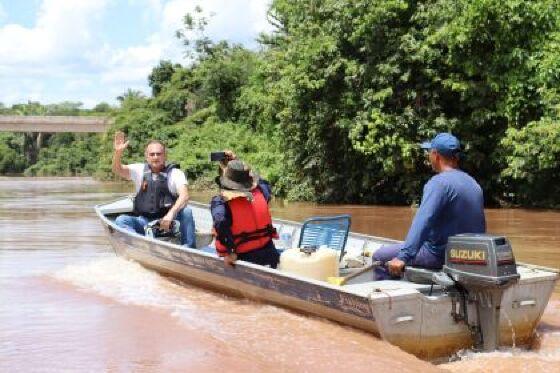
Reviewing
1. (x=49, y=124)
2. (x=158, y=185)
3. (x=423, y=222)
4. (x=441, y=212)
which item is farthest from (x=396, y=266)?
(x=49, y=124)

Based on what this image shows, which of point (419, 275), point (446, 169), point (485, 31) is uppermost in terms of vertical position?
point (485, 31)

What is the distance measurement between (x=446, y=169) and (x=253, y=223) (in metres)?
1.82

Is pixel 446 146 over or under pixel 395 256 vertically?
over

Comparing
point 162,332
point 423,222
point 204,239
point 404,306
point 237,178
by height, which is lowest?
point 162,332

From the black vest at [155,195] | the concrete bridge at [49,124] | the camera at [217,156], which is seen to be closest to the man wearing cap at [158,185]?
the black vest at [155,195]

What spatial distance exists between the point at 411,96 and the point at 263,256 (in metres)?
11.4

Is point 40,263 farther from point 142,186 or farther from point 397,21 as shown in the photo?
point 397,21

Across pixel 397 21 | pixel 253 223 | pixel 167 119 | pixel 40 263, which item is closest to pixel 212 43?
pixel 167 119

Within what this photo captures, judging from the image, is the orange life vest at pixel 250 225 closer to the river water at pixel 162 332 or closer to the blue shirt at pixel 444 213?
the river water at pixel 162 332

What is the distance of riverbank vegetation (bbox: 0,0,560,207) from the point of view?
50.9ft

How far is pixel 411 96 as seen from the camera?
17.1m

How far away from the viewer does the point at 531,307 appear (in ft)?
17.6

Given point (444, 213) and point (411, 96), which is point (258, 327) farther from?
point (411, 96)

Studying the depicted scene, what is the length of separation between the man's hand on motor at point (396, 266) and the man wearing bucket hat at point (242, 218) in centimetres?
142
